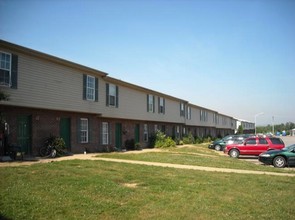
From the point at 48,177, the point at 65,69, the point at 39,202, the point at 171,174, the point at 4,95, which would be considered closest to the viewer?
the point at 39,202

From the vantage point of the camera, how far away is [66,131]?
20234 mm

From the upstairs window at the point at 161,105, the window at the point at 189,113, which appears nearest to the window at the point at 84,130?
the upstairs window at the point at 161,105

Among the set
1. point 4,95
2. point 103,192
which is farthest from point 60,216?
point 4,95

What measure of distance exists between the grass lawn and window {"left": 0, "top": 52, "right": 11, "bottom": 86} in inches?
220

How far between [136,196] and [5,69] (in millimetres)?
10557

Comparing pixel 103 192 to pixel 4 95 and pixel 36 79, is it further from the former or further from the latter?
pixel 36 79

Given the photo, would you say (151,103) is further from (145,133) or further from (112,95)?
(112,95)

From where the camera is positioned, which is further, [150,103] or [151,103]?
[151,103]

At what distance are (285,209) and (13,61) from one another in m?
13.7

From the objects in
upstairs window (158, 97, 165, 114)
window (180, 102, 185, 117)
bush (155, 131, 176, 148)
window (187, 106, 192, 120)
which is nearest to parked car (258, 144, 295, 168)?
bush (155, 131, 176, 148)

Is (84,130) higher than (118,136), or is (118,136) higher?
(84,130)

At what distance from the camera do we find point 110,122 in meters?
25.3

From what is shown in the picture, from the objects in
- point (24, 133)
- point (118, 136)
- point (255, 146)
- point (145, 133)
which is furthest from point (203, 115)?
point (24, 133)

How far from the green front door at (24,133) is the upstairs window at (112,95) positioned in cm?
752
